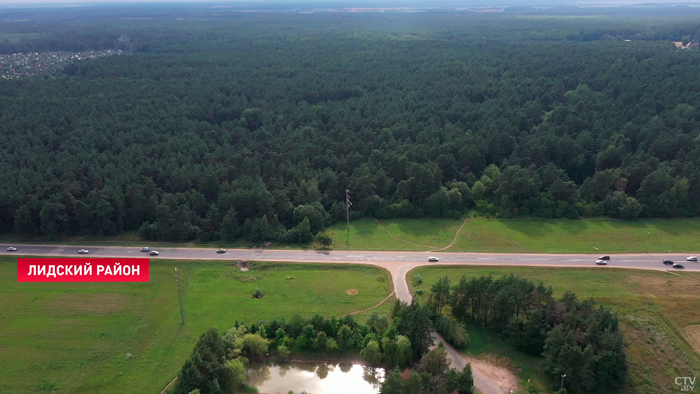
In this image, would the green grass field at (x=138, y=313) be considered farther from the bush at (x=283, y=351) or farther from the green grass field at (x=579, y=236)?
the green grass field at (x=579, y=236)

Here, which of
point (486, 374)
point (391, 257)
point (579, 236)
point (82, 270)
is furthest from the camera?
point (579, 236)

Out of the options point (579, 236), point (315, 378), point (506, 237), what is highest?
point (579, 236)

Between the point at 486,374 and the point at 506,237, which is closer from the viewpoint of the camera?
the point at 486,374

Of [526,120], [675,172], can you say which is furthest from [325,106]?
[675,172]

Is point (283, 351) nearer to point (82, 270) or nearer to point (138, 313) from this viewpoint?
point (138, 313)

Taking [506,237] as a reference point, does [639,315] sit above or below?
below

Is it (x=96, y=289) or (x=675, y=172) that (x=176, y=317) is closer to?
(x=96, y=289)

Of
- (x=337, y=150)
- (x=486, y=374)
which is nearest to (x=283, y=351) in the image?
(x=486, y=374)

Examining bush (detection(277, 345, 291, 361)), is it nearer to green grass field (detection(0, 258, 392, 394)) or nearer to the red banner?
green grass field (detection(0, 258, 392, 394))
